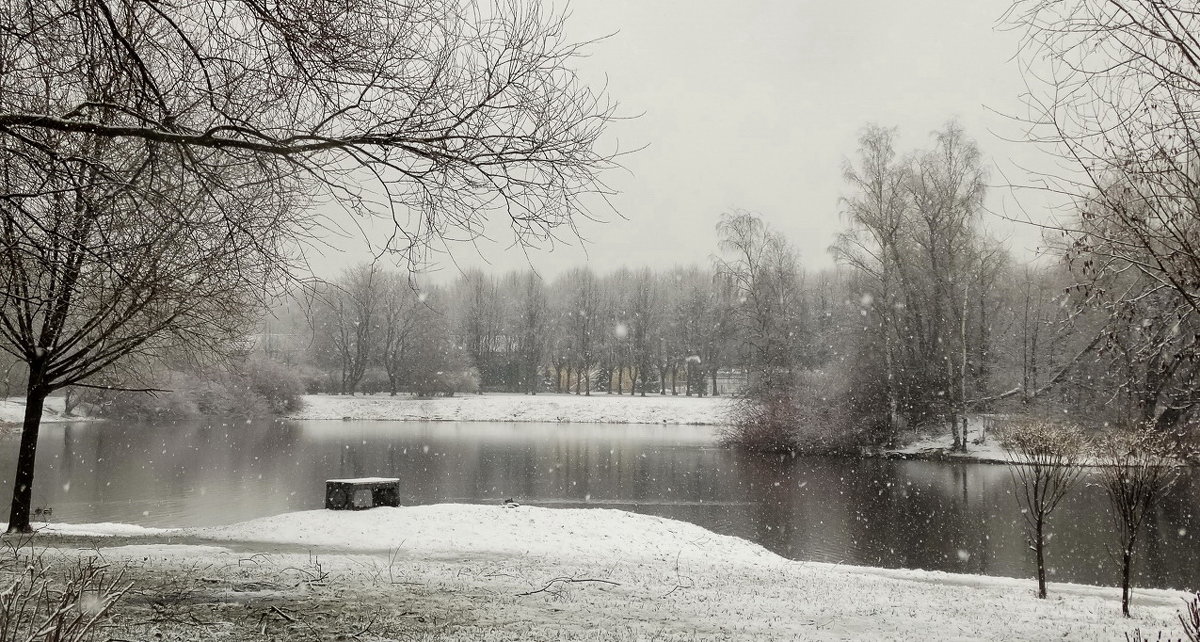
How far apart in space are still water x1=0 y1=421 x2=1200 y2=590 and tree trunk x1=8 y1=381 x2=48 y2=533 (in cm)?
466

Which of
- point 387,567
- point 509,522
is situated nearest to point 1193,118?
point 387,567

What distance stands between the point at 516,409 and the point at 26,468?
40007 millimetres

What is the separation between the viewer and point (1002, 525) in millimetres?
17672

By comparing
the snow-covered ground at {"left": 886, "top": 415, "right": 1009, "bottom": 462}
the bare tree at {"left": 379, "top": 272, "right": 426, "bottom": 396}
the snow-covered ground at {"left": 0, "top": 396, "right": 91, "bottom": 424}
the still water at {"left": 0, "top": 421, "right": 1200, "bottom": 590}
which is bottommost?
the still water at {"left": 0, "top": 421, "right": 1200, "bottom": 590}

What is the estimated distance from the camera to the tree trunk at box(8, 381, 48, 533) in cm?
1096

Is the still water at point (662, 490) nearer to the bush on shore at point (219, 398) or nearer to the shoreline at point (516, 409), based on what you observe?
the bush on shore at point (219, 398)

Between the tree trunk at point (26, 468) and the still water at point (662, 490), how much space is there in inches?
183

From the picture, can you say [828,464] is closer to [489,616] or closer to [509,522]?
[509,522]

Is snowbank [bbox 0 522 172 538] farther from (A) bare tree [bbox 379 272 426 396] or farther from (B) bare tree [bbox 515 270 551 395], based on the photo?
(B) bare tree [bbox 515 270 551 395]

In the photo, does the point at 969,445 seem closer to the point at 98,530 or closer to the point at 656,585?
the point at 656,585

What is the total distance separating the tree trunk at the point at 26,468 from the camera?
11.0 m

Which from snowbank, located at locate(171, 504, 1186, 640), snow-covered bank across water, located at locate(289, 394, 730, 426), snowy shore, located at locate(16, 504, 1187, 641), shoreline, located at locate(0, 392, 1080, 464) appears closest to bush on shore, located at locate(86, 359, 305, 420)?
shoreline, located at locate(0, 392, 1080, 464)

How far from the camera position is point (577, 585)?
26.8 feet

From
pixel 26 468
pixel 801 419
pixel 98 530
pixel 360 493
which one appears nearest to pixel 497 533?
pixel 360 493
